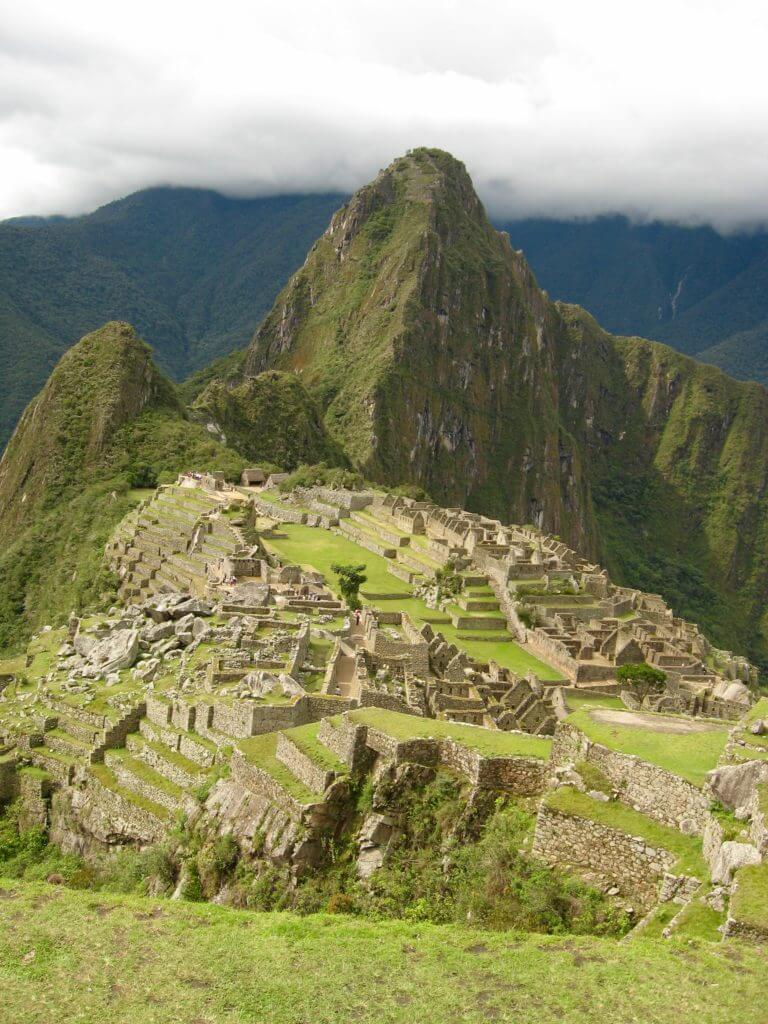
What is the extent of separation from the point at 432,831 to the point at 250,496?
190 ft

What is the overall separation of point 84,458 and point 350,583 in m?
52.1

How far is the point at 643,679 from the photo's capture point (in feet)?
126

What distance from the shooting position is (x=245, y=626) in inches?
918

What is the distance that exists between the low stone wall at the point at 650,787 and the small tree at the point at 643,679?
26.6m

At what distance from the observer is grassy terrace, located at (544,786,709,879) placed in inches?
412

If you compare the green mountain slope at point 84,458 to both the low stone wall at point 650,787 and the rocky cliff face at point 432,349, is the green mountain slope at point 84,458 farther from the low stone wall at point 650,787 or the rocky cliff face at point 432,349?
the low stone wall at point 650,787

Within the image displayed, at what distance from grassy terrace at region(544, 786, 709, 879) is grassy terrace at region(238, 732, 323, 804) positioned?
12.3ft

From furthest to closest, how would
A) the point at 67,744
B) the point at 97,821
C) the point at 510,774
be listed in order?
the point at 67,744 < the point at 97,821 < the point at 510,774

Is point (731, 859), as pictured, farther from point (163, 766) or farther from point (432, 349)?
point (432, 349)

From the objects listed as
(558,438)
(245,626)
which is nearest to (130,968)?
(245,626)

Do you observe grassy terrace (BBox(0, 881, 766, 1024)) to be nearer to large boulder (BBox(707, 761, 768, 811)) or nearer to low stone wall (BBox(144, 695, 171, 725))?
large boulder (BBox(707, 761, 768, 811))

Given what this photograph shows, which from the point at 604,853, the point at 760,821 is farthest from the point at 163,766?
the point at 760,821

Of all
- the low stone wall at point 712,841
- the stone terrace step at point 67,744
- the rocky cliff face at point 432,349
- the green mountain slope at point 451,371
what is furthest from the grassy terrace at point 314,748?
the rocky cliff face at point 432,349

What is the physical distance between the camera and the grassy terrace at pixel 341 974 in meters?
8.47
